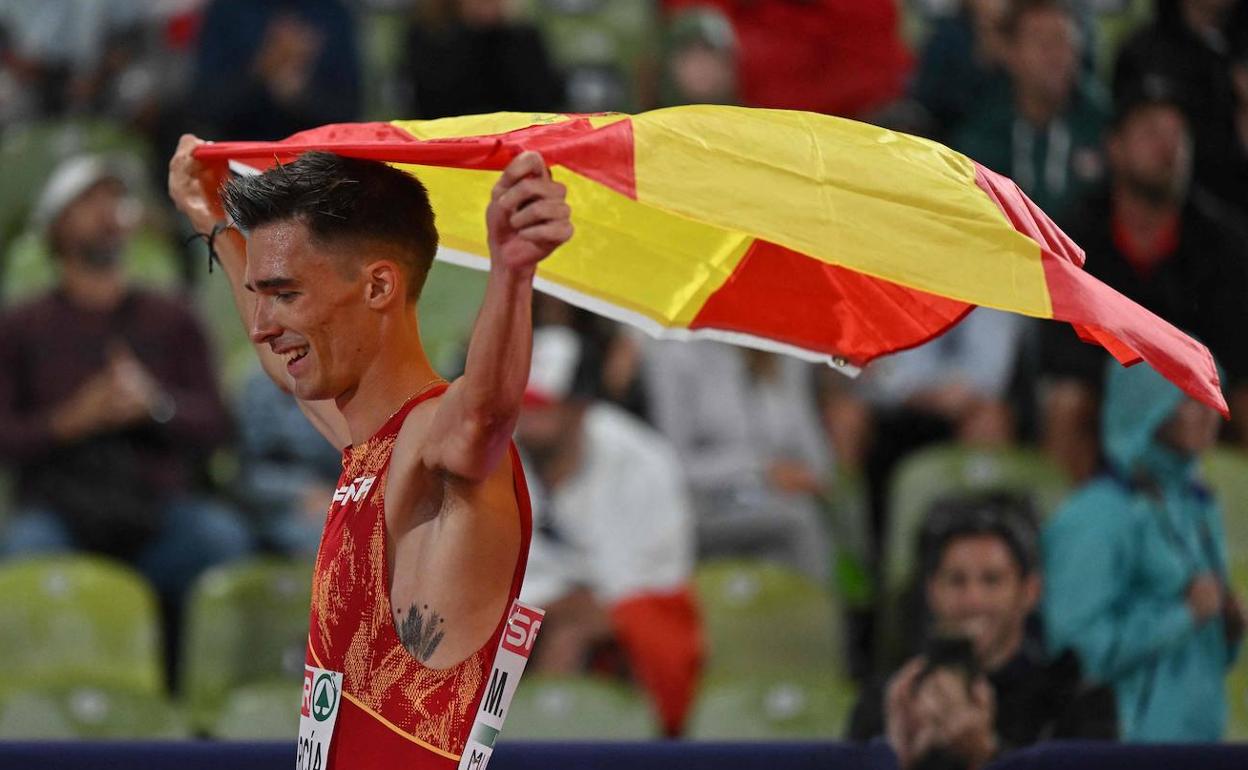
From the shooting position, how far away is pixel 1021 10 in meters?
7.79

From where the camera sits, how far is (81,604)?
5.99 metres

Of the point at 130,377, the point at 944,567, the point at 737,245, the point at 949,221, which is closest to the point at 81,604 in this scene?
the point at 130,377

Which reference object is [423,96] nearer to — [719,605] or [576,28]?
[576,28]

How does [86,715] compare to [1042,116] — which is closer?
[86,715]

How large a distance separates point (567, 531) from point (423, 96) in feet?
8.21

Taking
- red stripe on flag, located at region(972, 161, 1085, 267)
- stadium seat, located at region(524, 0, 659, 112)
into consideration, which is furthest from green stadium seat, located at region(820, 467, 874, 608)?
red stripe on flag, located at region(972, 161, 1085, 267)

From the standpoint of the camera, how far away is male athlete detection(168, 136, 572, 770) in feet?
9.48

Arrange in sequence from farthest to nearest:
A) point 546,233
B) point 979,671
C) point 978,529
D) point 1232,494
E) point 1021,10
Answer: point 1021,10 < point 1232,494 < point 978,529 < point 979,671 < point 546,233

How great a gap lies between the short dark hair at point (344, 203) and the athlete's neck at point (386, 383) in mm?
85

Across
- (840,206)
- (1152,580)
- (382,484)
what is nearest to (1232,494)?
(1152,580)

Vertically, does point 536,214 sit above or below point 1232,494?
above

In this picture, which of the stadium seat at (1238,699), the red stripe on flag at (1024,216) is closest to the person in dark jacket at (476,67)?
the stadium seat at (1238,699)

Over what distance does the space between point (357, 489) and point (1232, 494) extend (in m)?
4.50

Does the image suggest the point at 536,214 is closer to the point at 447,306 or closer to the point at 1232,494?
the point at 1232,494
